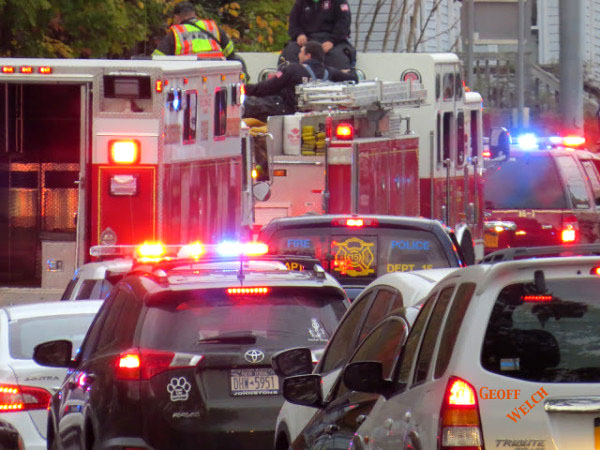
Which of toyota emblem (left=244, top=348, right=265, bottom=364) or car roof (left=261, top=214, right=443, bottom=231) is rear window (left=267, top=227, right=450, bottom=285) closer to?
car roof (left=261, top=214, right=443, bottom=231)

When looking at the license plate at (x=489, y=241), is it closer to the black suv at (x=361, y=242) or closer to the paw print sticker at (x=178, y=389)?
the black suv at (x=361, y=242)

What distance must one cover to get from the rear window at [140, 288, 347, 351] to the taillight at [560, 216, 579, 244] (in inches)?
516

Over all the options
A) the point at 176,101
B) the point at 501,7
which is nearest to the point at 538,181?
the point at 176,101

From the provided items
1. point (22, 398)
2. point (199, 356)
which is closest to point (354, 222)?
point (22, 398)

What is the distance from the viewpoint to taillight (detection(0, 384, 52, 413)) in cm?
952

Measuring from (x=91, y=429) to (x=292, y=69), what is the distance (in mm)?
13300

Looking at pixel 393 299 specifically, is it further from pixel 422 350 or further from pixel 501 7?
pixel 501 7

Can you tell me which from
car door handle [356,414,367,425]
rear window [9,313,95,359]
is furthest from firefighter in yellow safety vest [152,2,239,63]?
car door handle [356,414,367,425]

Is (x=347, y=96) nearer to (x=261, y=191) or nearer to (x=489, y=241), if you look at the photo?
(x=261, y=191)

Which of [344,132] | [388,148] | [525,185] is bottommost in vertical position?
[525,185]

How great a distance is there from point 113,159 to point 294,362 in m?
8.41

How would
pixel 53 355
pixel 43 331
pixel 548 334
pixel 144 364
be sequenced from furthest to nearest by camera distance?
pixel 43 331, pixel 53 355, pixel 144 364, pixel 548 334

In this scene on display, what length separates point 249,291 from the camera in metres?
8.17

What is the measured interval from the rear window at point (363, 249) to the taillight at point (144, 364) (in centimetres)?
493
